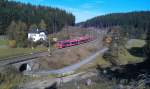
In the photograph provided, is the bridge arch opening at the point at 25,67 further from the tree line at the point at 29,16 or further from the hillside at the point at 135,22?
the hillside at the point at 135,22

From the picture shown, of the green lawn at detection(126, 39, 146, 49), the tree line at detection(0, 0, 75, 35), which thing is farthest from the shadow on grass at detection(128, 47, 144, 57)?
the tree line at detection(0, 0, 75, 35)

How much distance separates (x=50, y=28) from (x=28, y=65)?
9187 centimetres

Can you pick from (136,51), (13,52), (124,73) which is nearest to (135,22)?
(136,51)

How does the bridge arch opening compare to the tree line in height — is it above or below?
below

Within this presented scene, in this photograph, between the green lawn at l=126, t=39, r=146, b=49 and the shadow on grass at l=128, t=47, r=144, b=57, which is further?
the green lawn at l=126, t=39, r=146, b=49

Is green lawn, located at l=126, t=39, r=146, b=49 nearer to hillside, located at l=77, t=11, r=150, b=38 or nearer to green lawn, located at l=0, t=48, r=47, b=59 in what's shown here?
hillside, located at l=77, t=11, r=150, b=38

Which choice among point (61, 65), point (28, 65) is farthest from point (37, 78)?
point (61, 65)

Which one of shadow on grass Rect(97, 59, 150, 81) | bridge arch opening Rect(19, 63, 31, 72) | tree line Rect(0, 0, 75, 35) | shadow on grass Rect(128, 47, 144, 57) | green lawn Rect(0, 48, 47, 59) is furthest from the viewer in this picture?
tree line Rect(0, 0, 75, 35)

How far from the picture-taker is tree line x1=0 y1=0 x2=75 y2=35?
11319cm

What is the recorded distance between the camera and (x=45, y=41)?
78938 mm

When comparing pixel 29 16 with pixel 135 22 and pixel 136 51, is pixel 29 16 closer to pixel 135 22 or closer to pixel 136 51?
pixel 136 51

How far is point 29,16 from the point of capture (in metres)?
125

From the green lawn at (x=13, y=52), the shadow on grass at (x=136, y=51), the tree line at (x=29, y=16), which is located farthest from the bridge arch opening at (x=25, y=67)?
the tree line at (x=29, y=16)

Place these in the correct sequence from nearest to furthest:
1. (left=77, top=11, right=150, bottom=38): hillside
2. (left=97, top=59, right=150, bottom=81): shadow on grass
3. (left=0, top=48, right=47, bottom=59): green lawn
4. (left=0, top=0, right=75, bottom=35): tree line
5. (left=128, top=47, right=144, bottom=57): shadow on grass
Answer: (left=97, top=59, right=150, bottom=81): shadow on grass < (left=0, top=48, right=47, bottom=59): green lawn < (left=128, top=47, right=144, bottom=57): shadow on grass < (left=0, top=0, right=75, bottom=35): tree line < (left=77, top=11, right=150, bottom=38): hillside
